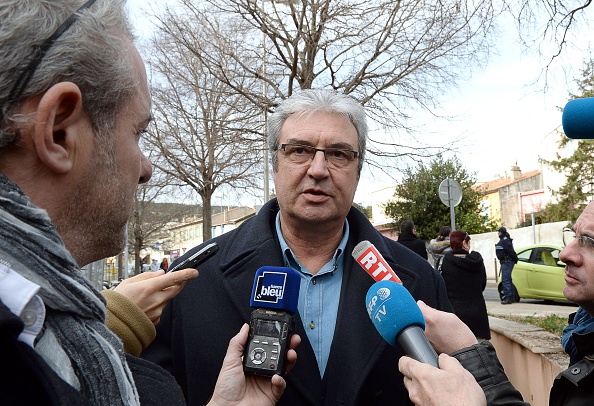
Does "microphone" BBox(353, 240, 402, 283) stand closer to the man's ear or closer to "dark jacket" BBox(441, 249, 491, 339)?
the man's ear

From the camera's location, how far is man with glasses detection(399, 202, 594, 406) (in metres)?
1.52

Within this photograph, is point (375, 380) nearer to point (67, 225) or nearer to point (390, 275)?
point (390, 275)

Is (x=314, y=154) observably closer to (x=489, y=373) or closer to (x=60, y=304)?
(x=489, y=373)

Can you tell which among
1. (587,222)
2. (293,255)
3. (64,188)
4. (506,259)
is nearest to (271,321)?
(293,255)

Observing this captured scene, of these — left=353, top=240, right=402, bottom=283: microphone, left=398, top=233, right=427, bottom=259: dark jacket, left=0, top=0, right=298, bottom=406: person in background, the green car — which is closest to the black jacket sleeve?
left=353, top=240, right=402, bottom=283: microphone

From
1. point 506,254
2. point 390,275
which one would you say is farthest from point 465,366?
point 506,254

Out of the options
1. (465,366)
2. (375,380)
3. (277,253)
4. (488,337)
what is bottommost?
(488,337)

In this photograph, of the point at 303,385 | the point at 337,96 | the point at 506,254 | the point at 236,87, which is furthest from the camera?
the point at 506,254

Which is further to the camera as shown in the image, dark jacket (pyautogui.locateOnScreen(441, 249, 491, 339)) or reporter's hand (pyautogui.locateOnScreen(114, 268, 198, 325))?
dark jacket (pyautogui.locateOnScreen(441, 249, 491, 339))

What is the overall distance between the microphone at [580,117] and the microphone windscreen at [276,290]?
0.97 metres

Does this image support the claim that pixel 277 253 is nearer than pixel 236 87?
Yes

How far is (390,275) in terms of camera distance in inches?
81.5

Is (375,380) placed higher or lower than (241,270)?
lower

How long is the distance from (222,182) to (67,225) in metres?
15.1
